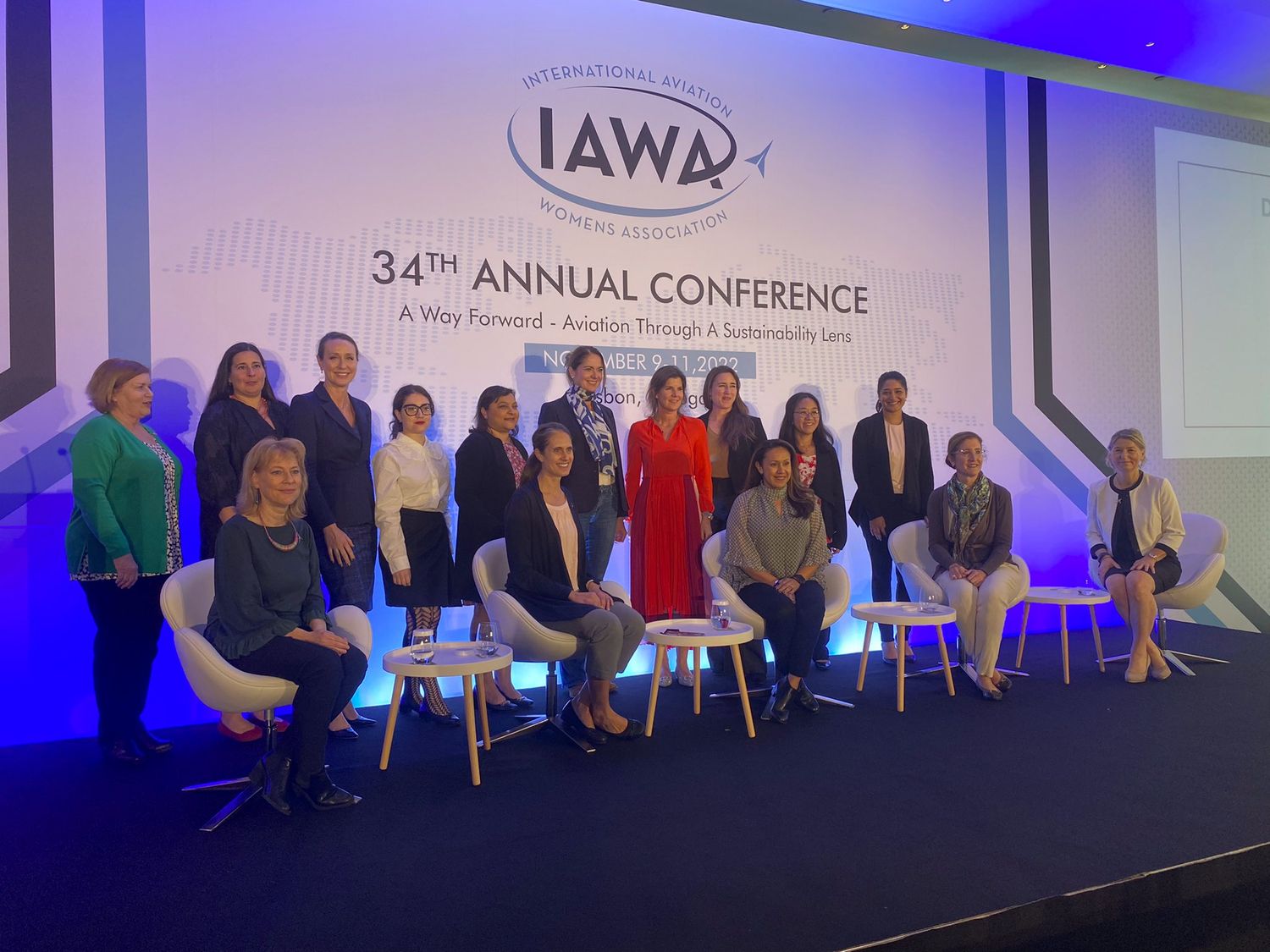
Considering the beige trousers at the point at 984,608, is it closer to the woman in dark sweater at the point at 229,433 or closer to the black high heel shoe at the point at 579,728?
the black high heel shoe at the point at 579,728

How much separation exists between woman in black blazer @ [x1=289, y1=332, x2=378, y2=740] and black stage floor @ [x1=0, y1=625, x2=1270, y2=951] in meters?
0.70

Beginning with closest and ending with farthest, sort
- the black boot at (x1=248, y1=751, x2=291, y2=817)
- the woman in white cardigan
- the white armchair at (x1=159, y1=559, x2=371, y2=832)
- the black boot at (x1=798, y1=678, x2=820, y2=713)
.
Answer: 1. the white armchair at (x1=159, y1=559, x2=371, y2=832)
2. the black boot at (x1=248, y1=751, x2=291, y2=817)
3. the black boot at (x1=798, y1=678, x2=820, y2=713)
4. the woman in white cardigan

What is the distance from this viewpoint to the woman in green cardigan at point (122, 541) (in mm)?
3697

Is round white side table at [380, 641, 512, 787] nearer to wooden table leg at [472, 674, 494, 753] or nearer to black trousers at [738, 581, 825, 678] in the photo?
wooden table leg at [472, 674, 494, 753]

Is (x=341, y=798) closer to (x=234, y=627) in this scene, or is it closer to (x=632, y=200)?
(x=234, y=627)

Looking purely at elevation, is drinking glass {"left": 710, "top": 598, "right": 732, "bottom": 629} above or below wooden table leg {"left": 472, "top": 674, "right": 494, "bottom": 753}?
above

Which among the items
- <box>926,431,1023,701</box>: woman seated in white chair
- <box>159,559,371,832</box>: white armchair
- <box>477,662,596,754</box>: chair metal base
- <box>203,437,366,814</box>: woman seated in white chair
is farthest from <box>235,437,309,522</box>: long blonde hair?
<box>926,431,1023,701</box>: woman seated in white chair

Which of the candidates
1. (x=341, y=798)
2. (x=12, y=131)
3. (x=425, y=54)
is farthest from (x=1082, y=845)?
(x=12, y=131)

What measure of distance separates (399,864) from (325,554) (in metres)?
1.82

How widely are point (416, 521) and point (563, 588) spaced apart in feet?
2.96

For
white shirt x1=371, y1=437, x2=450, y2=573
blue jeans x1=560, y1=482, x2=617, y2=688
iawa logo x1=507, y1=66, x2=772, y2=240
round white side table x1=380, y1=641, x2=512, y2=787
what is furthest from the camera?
iawa logo x1=507, y1=66, x2=772, y2=240

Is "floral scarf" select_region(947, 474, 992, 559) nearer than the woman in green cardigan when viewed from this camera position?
No

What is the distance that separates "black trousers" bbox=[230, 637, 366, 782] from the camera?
3.08m

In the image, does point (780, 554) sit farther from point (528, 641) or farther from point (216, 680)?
point (216, 680)
